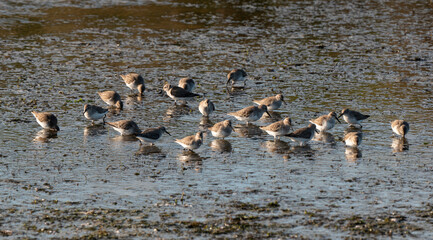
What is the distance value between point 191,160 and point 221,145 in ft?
7.37

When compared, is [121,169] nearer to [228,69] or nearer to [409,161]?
[409,161]

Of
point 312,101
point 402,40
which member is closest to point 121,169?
point 312,101

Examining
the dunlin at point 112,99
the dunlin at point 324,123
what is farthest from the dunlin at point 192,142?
the dunlin at point 112,99

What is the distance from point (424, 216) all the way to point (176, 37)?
2832cm

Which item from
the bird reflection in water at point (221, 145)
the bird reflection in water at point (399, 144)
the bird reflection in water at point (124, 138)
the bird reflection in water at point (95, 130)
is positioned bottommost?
the bird reflection in water at point (95, 130)

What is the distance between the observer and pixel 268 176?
1975 cm

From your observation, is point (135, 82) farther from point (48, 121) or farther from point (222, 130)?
point (222, 130)

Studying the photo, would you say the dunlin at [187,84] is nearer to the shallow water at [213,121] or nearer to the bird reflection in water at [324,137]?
the shallow water at [213,121]

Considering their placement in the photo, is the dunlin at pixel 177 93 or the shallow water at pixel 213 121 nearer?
the shallow water at pixel 213 121

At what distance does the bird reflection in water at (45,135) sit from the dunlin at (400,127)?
11.9 meters

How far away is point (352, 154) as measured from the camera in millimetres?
22172

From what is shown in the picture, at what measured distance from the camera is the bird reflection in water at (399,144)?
22.8 metres

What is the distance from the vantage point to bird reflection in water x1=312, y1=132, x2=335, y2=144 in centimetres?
2412

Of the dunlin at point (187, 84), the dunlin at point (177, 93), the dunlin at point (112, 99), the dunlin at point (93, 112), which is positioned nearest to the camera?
the dunlin at point (93, 112)
